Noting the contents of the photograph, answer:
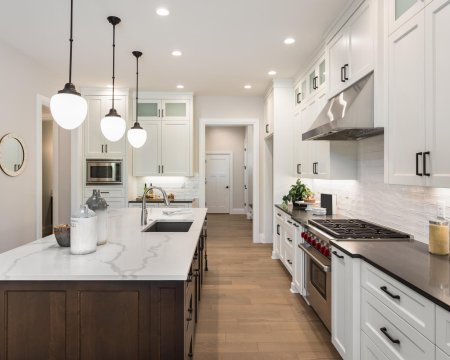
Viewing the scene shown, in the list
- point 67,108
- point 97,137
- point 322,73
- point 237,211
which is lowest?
point 237,211

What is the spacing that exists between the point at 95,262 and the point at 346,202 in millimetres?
2635

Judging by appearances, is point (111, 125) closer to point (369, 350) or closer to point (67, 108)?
point (67, 108)

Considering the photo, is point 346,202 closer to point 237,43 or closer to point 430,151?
point 430,151

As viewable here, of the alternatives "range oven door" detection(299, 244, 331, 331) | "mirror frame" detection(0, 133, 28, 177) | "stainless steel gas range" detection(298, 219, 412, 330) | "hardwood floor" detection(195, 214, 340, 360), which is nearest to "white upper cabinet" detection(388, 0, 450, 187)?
"stainless steel gas range" detection(298, 219, 412, 330)

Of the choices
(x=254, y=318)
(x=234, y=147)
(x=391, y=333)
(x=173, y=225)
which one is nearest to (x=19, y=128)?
(x=173, y=225)

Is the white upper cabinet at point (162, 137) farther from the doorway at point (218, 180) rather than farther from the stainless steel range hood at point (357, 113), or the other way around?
the doorway at point (218, 180)

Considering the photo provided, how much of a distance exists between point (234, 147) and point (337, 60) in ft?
24.3

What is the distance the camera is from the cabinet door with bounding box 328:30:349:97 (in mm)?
2740

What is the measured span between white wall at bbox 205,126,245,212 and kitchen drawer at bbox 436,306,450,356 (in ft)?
29.6

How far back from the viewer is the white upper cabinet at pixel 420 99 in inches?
60.2

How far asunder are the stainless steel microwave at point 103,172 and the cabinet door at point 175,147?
78 centimetres

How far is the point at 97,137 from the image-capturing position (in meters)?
5.25

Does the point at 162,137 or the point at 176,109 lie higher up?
the point at 176,109

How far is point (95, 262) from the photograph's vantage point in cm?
166
